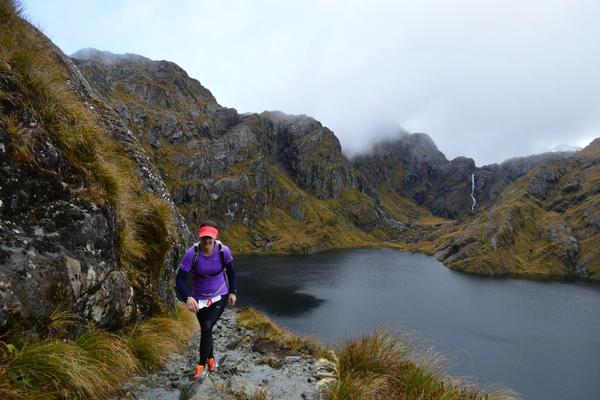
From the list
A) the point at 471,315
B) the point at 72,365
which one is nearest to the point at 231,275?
the point at 72,365

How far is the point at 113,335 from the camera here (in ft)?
27.9

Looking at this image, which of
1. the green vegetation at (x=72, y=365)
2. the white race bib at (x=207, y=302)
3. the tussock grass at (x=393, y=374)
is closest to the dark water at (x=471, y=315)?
the tussock grass at (x=393, y=374)

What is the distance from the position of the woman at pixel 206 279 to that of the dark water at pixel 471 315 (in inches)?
1487

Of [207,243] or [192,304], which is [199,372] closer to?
[192,304]

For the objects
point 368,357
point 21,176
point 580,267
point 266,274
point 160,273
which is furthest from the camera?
point 580,267

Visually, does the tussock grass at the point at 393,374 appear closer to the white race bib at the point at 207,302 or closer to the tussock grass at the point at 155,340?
the white race bib at the point at 207,302

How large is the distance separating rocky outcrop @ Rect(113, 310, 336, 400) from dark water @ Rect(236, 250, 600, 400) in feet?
113

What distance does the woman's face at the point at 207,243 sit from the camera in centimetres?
836

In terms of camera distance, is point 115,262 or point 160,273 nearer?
point 115,262

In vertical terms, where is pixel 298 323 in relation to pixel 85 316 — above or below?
below

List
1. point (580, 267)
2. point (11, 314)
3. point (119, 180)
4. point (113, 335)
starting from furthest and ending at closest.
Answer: point (580, 267) → point (119, 180) → point (113, 335) → point (11, 314)

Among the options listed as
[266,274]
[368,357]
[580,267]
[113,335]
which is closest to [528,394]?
[368,357]

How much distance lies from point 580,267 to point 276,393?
232 metres

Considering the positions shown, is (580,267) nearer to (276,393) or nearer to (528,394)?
(528,394)
